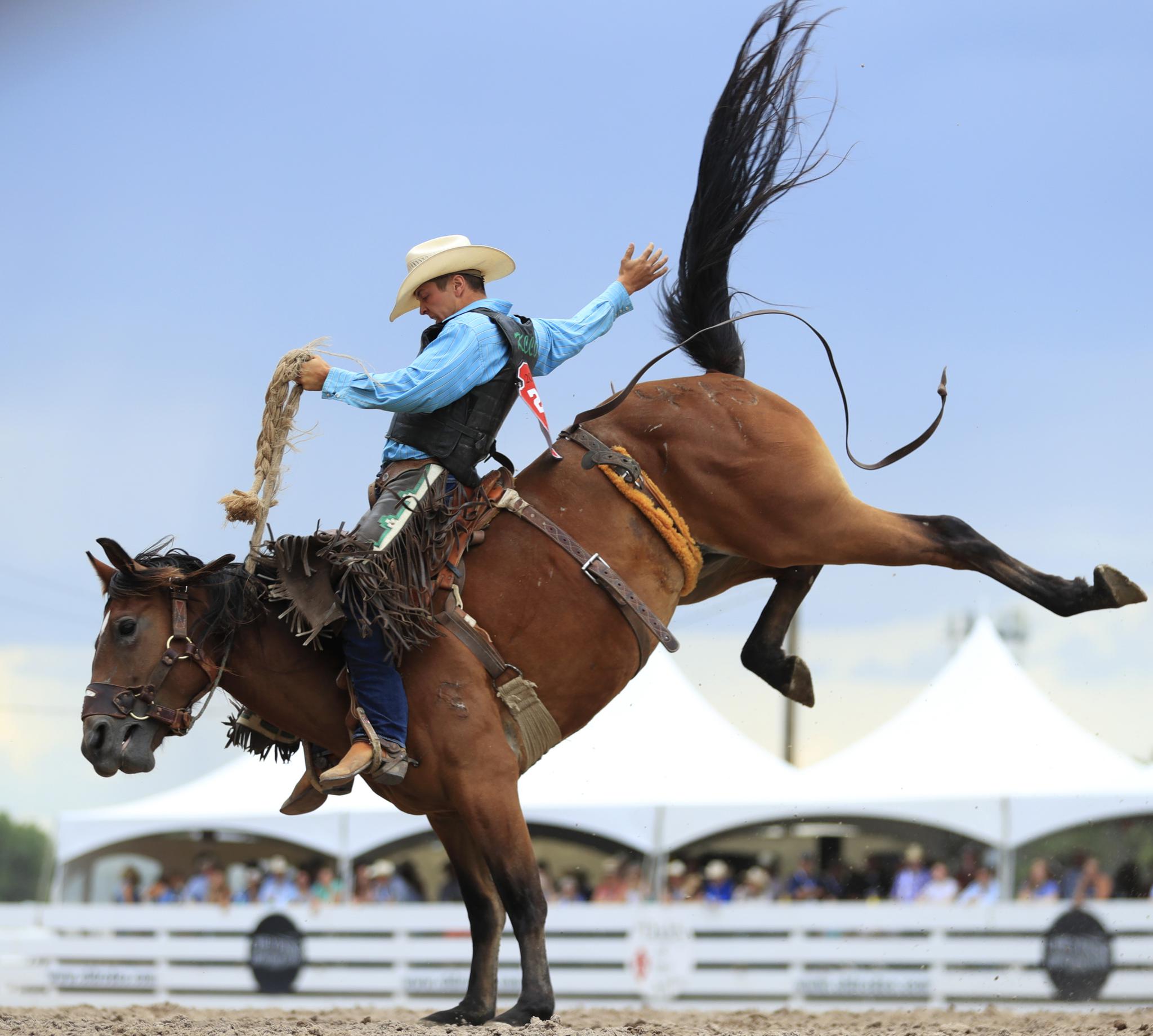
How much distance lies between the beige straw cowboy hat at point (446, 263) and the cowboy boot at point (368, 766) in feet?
5.85

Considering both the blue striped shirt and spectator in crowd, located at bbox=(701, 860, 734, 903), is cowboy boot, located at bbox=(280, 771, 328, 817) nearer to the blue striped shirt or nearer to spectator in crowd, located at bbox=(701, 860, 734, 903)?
the blue striped shirt

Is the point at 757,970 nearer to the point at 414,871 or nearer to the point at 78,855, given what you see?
the point at 414,871

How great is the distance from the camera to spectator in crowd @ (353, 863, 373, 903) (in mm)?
14828

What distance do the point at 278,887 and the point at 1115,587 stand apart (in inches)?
448

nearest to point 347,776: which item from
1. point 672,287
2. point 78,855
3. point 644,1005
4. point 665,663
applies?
point 672,287

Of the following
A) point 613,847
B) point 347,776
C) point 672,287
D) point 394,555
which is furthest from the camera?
point 613,847

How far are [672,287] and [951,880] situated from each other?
8.39 m

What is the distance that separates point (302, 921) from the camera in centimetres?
1382

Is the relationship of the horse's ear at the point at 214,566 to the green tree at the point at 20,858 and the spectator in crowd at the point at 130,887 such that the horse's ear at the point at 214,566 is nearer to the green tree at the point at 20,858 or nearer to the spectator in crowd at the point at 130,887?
the spectator in crowd at the point at 130,887

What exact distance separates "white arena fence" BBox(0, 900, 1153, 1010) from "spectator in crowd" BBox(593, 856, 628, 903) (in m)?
0.79

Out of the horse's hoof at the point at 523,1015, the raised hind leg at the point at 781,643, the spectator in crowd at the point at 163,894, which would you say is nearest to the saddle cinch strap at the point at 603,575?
the raised hind leg at the point at 781,643

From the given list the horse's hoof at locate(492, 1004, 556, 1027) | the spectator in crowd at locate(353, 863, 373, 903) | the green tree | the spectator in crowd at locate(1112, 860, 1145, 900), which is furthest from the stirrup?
the green tree

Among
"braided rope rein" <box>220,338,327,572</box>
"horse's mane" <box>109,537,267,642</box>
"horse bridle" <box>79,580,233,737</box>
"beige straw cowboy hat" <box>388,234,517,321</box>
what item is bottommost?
"horse bridle" <box>79,580,233,737</box>

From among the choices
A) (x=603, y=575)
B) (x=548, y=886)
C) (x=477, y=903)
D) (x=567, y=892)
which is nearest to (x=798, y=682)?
(x=603, y=575)
